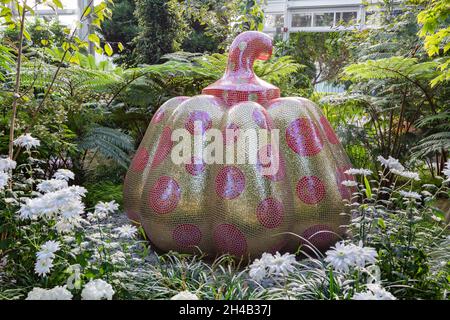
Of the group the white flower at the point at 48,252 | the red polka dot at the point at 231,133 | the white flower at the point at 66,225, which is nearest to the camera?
the white flower at the point at 48,252

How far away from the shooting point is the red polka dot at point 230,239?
2.74 metres

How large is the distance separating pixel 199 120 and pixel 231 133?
0.27 metres

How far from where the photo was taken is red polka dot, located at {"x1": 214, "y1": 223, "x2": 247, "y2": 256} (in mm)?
2742

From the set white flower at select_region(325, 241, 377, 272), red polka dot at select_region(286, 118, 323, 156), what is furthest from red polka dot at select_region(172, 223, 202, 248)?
white flower at select_region(325, 241, 377, 272)

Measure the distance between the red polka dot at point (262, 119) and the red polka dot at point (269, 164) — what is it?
14 centimetres

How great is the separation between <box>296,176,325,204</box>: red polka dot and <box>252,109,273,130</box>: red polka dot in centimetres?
44

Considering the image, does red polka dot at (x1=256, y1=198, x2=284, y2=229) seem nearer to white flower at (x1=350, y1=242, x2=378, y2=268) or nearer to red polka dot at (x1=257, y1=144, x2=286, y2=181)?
red polka dot at (x1=257, y1=144, x2=286, y2=181)

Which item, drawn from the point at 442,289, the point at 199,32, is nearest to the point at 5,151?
the point at 442,289

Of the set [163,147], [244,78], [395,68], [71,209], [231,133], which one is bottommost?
[71,209]

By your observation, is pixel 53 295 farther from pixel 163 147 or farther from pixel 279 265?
pixel 163 147

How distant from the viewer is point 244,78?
3.32 m

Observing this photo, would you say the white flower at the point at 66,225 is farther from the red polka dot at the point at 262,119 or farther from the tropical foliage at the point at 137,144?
the red polka dot at the point at 262,119

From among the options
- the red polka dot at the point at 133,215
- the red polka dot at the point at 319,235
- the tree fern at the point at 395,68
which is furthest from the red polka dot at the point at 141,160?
the tree fern at the point at 395,68

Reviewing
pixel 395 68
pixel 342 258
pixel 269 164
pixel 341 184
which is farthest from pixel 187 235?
pixel 395 68
